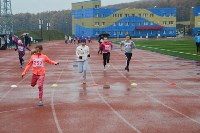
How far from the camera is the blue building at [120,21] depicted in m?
108

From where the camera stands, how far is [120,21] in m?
110

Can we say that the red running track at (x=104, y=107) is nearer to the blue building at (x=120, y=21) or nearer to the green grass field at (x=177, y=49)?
the green grass field at (x=177, y=49)

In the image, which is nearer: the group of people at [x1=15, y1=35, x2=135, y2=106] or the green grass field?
the group of people at [x1=15, y1=35, x2=135, y2=106]

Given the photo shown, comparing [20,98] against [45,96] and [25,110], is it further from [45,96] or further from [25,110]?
[25,110]

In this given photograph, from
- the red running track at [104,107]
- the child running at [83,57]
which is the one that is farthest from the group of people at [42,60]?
the red running track at [104,107]

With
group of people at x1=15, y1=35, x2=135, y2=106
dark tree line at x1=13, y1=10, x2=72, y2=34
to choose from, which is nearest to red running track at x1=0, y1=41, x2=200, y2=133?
group of people at x1=15, y1=35, x2=135, y2=106

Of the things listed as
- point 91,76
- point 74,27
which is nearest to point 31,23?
point 74,27

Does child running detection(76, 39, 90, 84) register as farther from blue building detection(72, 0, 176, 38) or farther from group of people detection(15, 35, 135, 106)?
blue building detection(72, 0, 176, 38)

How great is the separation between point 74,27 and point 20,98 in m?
107

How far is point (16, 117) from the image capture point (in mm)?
8938

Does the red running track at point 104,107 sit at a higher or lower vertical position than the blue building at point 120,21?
lower

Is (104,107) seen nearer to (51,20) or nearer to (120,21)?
(120,21)

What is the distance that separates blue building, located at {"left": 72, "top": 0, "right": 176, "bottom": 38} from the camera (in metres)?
108

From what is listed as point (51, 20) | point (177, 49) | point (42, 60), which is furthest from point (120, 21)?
point (42, 60)
